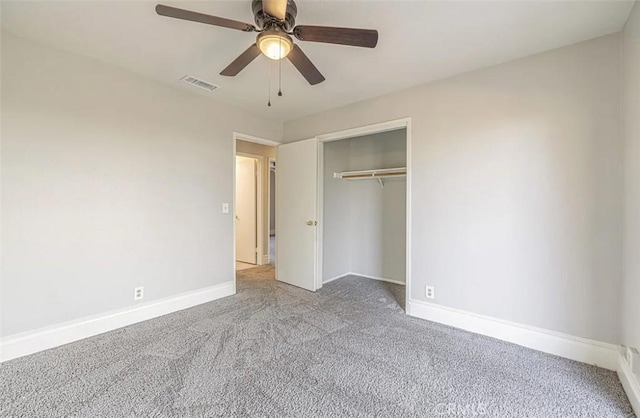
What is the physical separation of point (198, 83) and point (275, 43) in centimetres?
166

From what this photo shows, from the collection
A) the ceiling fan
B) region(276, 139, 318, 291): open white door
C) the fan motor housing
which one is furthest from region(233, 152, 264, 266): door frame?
the fan motor housing

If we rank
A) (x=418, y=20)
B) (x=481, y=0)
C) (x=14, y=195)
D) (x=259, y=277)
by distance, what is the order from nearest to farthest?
1. (x=481, y=0)
2. (x=418, y=20)
3. (x=14, y=195)
4. (x=259, y=277)

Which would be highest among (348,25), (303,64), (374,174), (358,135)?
(348,25)

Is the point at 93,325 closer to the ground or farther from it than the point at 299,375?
farther from it

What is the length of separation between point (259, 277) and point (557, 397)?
3.70 metres

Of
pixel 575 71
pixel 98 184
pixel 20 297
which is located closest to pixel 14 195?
pixel 98 184

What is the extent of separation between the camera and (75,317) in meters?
2.46

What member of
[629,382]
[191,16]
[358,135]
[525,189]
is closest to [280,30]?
[191,16]

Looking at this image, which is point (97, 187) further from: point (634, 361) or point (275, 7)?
point (634, 361)

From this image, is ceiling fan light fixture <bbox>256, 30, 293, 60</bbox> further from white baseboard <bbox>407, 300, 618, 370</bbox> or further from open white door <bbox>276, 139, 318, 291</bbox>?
white baseboard <bbox>407, 300, 618, 370</bbox>

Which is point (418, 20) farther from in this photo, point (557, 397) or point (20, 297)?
point (20, 297)

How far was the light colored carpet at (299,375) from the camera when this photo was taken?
166 centimetres

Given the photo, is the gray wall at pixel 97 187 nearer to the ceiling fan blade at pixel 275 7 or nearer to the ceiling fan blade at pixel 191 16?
Answer: the ceiling fan blade at pixel 191 16

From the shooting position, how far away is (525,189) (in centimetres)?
239
